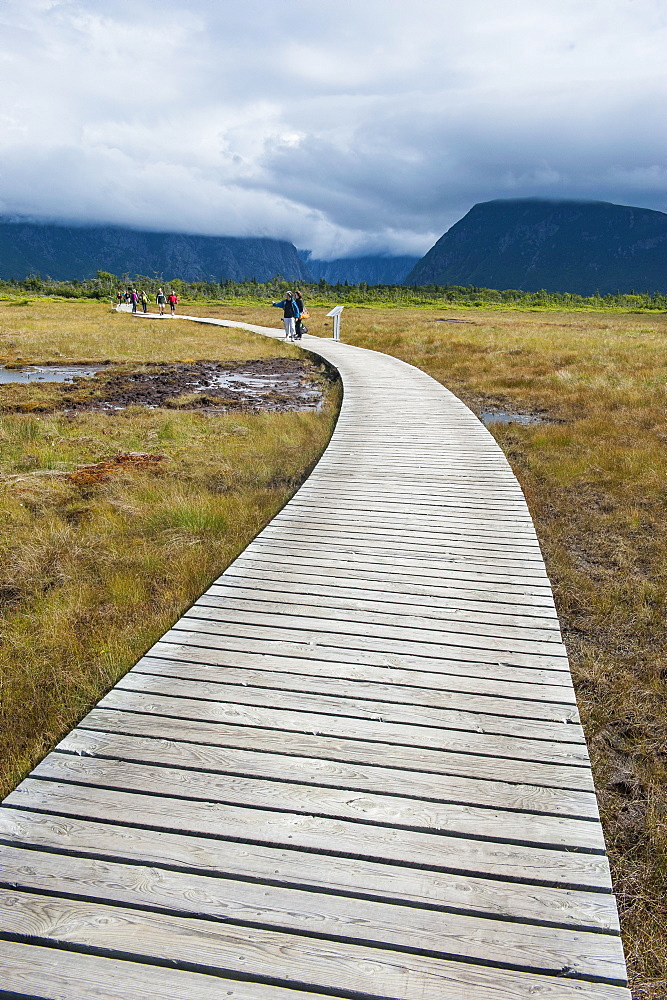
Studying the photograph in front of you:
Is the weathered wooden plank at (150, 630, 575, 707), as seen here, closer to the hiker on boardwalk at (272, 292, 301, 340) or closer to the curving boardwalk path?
the curving boardwalk path

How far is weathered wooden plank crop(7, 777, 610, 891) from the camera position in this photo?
2172 mm

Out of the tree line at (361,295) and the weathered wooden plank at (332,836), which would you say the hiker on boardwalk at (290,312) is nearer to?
the weathered wooden plank at (332,836)

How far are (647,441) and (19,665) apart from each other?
9362mm

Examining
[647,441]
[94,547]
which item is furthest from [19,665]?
[647,441]

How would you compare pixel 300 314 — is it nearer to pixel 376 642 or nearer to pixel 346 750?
pixel 376 642

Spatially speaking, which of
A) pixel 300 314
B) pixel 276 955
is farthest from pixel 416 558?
pixel 300 314

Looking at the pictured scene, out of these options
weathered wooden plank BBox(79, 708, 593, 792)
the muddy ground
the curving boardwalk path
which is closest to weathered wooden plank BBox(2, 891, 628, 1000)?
the curving boardwalk path

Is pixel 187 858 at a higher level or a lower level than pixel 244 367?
lower

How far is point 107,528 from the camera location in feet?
20.9

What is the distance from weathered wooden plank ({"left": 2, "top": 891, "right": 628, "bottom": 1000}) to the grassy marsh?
3.59 feet

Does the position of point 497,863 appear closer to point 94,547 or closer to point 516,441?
point 94,547

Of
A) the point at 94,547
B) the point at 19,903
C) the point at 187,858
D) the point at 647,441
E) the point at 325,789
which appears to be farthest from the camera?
the point at 647,441

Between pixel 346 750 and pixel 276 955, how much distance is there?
95 centimetres

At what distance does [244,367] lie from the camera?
68.2 feet
